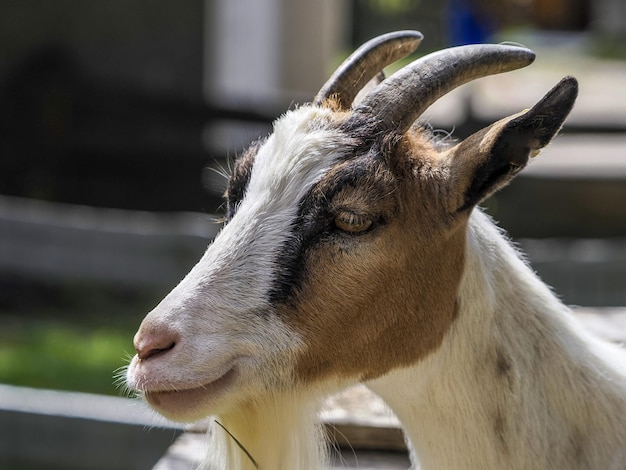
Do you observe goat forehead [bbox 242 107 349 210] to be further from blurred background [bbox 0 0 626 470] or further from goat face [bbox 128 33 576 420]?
blurred background [bbox 0 0 626 470]

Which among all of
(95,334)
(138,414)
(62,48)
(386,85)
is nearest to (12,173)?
(62,48)

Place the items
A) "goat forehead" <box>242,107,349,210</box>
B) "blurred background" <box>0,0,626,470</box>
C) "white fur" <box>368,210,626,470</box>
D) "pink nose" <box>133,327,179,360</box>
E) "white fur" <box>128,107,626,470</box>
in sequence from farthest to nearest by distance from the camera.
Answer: "blurred background" <box>0,0,626,470</box> < "white fur" <box>368,210,626,470</box> < "goat forehead" <box>242,107,349,210</box> < "white fur" <box>128,107,626,470</box> < "pink nose" <box>133,327,179,360</box>

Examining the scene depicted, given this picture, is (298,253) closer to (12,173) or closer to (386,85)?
(386,85)

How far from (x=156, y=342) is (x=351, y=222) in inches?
25.3

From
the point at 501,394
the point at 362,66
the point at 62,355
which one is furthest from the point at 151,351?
the point at 62,355

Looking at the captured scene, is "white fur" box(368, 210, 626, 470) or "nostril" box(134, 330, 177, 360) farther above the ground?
"nostril" box(134, 330, 177, 360)

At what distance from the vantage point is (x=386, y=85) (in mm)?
3154

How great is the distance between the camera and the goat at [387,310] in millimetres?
2918

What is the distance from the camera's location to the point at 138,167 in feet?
37.8

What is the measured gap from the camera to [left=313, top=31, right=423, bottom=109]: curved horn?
3.52 m

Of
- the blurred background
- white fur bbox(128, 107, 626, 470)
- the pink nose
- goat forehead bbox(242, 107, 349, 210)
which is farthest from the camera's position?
the blurred background

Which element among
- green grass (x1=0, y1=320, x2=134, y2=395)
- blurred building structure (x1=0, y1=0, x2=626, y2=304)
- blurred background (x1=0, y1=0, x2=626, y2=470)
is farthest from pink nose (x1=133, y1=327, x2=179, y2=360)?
blurred building structure (x1=0, y1=0, x2=626, y2=304)

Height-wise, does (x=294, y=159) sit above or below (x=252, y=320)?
above

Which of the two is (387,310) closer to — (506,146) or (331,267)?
(331,267)
